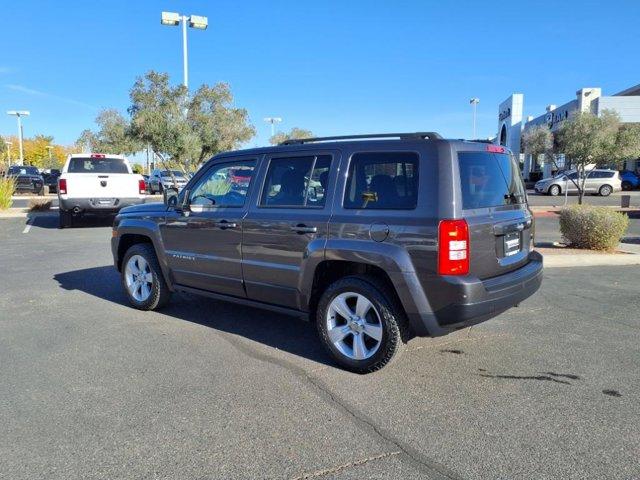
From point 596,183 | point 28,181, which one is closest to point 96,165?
point 28,181

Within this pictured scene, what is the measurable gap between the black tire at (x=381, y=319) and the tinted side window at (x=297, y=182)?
729 millimetres

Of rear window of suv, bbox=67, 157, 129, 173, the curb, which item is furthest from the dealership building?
rear window of suv, bbox=67, 157, 129, 173

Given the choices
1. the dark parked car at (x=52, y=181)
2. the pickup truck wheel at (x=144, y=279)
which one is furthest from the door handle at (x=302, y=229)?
the dark parked car at (x=52, y=181)

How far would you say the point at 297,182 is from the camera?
471cm

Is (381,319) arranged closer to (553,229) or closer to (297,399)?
(297,399)

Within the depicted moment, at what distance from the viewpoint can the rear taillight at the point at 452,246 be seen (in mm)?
3754

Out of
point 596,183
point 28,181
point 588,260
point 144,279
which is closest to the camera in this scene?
point 144,279

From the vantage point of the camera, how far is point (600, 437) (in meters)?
3.23

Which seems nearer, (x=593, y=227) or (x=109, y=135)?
(x=593, y=227)

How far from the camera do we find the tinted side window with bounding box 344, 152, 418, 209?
400 cm

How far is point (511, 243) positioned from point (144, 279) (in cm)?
404

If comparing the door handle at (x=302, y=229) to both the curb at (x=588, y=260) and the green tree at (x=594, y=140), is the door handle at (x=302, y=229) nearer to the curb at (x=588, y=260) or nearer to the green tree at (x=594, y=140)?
the curb at (x=588, y=260)

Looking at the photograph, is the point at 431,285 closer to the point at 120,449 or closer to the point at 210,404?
the point at 210,404

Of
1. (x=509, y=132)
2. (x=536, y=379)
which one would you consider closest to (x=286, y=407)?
(x=536, y=379)
